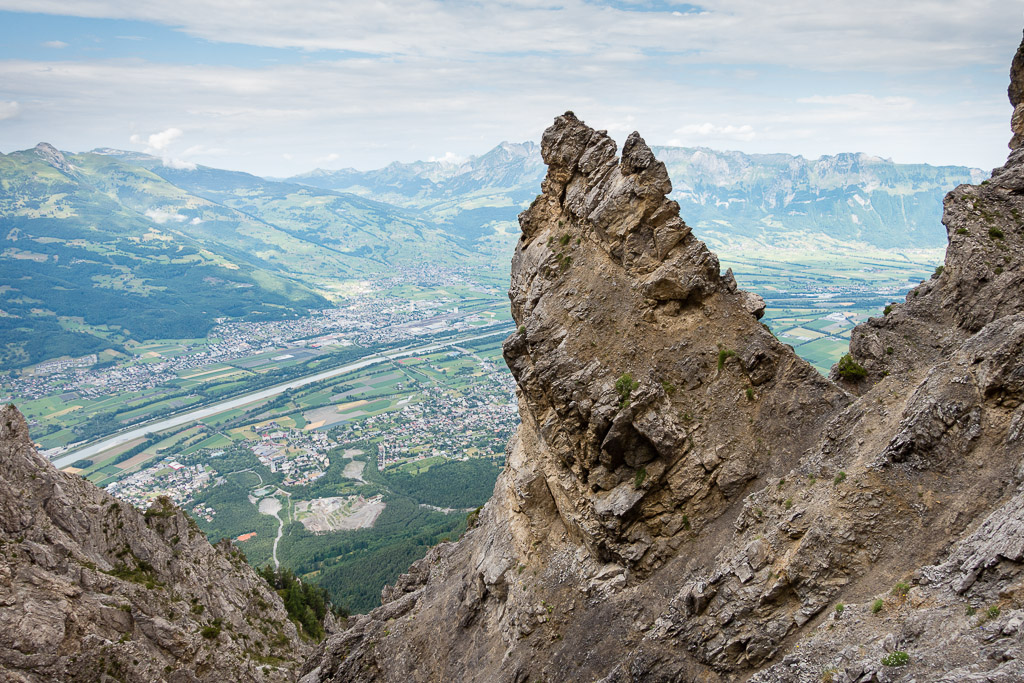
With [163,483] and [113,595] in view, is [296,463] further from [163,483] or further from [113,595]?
[113,595]

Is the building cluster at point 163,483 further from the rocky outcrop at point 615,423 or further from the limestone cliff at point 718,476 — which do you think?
the rocky outcrop at point 615,423

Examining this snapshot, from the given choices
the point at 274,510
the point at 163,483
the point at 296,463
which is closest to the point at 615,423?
the point at 274,510

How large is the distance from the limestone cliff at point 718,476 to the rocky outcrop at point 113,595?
1150 cm

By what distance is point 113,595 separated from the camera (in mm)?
49469

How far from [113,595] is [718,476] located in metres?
44.1

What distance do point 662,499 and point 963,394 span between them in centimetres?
1533

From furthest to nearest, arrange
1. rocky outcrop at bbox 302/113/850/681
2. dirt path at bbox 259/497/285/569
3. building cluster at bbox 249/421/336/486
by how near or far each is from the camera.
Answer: building cluster at bbox 249/421/336/486
dirt path at bbox 259/497/285/569
rocky outcrop at bbox 302/113/850/681

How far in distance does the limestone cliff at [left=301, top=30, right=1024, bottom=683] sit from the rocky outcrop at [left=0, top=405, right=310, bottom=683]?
37.7ft

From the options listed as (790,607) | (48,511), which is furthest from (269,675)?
(790,607)

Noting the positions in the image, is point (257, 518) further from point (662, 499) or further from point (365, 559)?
point (662, 499)

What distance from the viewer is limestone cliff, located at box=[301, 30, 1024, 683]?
85.1ft

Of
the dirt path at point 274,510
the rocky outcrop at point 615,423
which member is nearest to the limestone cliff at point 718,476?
the rocky outcrop at point 615,423

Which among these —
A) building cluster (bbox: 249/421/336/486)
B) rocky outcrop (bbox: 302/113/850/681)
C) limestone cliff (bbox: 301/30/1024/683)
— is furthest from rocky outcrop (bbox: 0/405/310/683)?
building cluster (bbox: 249/421/336/486)

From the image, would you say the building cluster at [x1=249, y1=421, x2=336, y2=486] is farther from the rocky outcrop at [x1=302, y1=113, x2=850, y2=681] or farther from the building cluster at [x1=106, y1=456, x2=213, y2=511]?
the rocky outcrop at [x1=302, y1=113, x2=850, y2=681]
